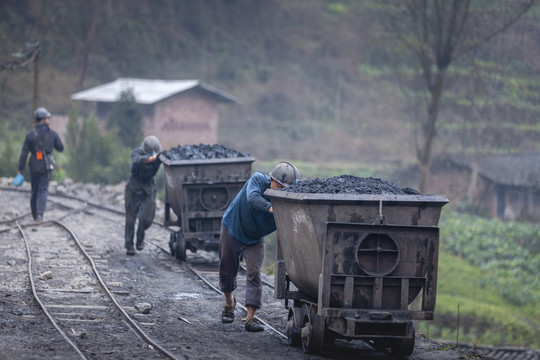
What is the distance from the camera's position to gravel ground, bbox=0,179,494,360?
684 centimetres

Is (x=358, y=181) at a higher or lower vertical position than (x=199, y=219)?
higher

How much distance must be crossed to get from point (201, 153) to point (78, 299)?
387 cm

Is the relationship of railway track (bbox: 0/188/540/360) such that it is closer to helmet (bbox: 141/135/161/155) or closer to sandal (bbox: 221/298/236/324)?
sandal (bbox: 221/298/236/324)

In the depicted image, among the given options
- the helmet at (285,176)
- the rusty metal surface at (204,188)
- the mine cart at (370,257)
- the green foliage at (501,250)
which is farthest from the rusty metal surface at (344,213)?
the green foliage at (501,250)

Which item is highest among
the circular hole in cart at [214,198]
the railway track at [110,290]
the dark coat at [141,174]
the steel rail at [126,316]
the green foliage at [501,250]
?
the dark coat at [141,174]

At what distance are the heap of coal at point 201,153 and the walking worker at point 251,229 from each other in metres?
3.87

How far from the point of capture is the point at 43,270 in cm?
1074

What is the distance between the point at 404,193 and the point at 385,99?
48.0 metres

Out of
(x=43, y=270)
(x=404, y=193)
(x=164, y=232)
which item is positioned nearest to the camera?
(x=404, y=193)

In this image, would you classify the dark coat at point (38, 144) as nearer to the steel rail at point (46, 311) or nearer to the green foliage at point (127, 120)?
the steel rail at point (46, 311)

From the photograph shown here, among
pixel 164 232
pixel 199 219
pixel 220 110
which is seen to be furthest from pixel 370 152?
pixel 199 219

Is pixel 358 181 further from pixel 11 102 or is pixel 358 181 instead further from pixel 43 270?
pixel 11 102

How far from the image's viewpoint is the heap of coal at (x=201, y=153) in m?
11.9

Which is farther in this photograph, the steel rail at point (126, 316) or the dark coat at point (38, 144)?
the dark coat at point (38, 144)
